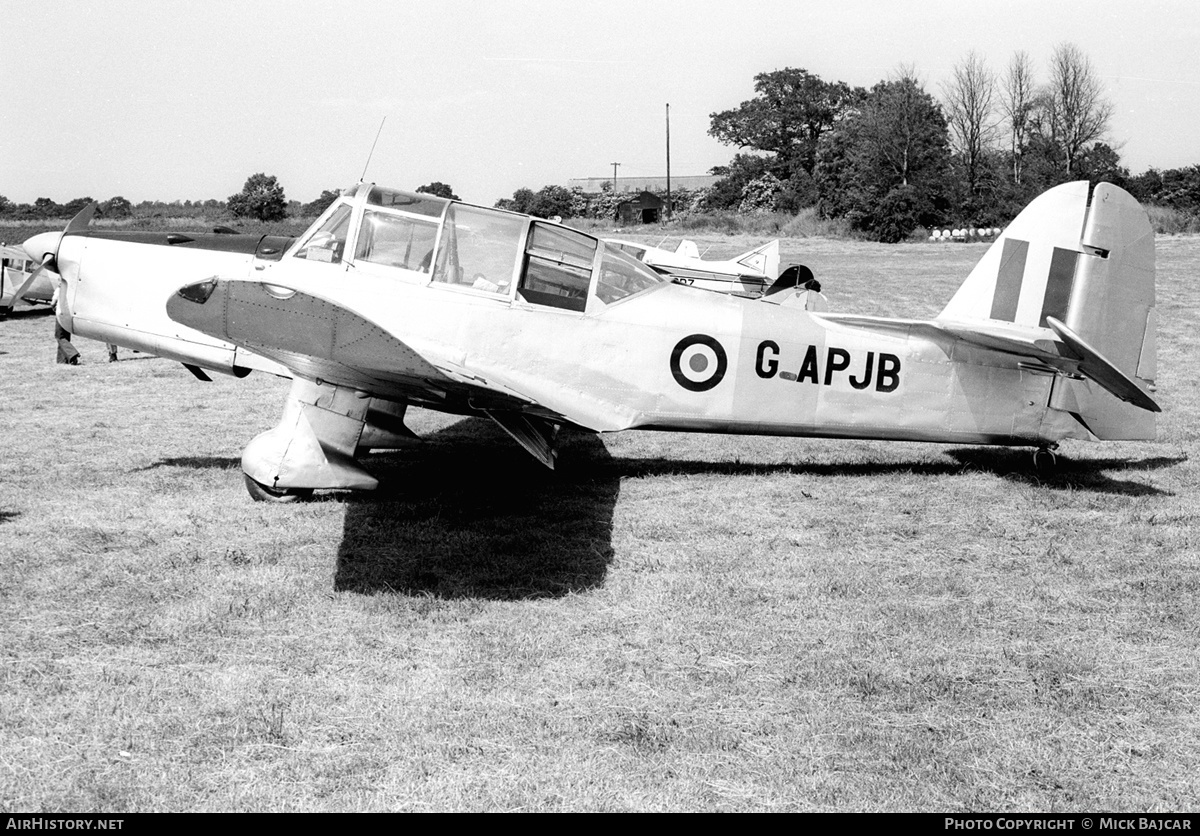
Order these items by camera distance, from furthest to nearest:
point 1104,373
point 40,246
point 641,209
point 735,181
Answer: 1. point 735,181
2. point 641,209
3. point 40,246
4. point 1104,373

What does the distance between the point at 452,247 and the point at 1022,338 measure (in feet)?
13.3

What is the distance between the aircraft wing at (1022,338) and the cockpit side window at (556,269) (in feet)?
5.99

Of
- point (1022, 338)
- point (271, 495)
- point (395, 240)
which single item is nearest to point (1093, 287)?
point (1022, 338)

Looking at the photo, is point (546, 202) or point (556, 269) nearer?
point (556, 269)

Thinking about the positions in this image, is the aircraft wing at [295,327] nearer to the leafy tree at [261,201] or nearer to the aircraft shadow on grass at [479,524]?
the aircraft shadow on grass at [479,524]

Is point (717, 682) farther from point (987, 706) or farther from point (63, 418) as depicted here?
point (63, 418)

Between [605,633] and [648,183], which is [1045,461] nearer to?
[605,633]

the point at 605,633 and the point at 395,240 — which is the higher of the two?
the point at 395,240

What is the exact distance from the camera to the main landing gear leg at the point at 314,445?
6387 mm

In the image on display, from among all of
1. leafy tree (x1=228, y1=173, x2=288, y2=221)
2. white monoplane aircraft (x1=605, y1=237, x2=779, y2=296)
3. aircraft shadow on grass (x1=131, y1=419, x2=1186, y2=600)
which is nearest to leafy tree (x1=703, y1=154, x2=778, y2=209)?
leafy tree (x1=228, y1=173, x2=288, y2=221)

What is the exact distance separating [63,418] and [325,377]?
475cm

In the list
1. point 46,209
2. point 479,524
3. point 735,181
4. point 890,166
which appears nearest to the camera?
point 479,524

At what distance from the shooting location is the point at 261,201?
119ft
